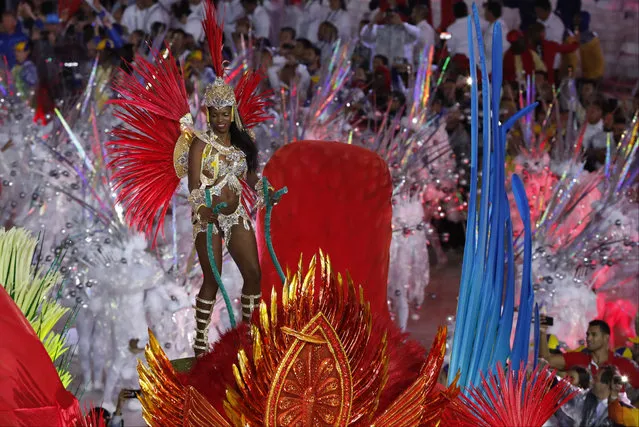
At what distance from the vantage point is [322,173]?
3639 mm

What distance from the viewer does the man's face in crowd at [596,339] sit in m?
5.15

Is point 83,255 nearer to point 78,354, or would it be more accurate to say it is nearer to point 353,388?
point 78,354

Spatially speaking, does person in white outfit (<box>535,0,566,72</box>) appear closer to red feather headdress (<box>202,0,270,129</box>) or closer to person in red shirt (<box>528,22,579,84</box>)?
person in red shirt (<box>528,22,579,84</box>)

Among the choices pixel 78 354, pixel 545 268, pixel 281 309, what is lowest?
pixel 78 354

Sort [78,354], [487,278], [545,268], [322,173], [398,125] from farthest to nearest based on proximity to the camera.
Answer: [398,125] → [545,268] → [78,354] → [322,173] → [487,278]

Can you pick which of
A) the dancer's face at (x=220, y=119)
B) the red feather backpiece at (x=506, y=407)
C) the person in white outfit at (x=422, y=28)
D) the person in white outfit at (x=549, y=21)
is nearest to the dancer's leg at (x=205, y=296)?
the dancer's face at (x=220, y=119)

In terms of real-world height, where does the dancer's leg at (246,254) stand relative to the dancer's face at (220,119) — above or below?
below

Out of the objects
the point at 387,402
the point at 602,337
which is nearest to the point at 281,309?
the point at 387,402

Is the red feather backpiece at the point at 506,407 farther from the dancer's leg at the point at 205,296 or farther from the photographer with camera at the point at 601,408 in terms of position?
the photographer with camera at the point at 601,408

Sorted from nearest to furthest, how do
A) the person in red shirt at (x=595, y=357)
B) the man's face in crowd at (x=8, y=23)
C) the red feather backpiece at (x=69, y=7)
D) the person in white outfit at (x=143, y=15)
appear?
the person in red shirt at (x=595, y=357), the man's face in crowd at (x=8, y=23), the red feather backpiece at (x=69, y=7), the person in white outfit at (x=143, y=15)

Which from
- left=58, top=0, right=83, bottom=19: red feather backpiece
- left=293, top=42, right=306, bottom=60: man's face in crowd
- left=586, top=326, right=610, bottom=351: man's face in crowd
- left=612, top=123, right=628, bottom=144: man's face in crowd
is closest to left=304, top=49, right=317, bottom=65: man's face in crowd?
left=293, top=42, right=306, bottom=60: man's face in crowd

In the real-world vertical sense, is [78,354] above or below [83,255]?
below

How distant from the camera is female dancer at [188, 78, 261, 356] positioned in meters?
3.51

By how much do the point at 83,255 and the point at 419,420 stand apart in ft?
12.4
